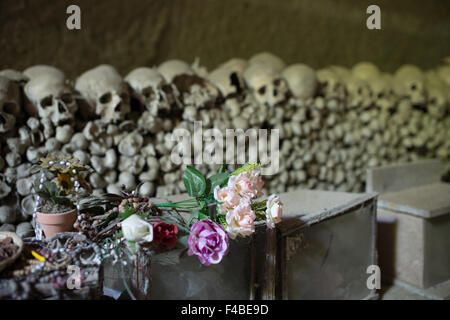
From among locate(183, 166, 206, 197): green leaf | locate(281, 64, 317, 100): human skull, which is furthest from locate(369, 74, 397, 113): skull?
locate(183, 166, 206, 197): green leaf

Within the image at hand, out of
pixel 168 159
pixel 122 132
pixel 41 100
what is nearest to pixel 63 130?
pixel 41 100

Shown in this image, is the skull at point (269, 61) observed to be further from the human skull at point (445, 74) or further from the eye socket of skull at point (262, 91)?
the human skull at point (445, 74)

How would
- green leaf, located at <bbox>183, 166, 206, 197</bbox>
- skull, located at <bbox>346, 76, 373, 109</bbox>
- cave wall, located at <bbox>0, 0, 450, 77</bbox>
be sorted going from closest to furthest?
green leaf, located at <bbox>183, 166, 206, 197</bbox>
cave wall, located at <bbox>0, 0, 450, 77</bbox>
skull, located at <bbox>346, 76, 373, 109</bbox>

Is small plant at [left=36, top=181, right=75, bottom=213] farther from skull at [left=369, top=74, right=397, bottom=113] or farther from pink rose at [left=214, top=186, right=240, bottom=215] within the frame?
skull at [left=369, top=74, right=397, bottom=113]

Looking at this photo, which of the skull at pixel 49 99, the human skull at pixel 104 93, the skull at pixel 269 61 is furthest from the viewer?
the skull at pixel 269 61

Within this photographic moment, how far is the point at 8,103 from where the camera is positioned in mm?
1599

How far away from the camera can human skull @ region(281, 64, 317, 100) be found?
246 centimetres

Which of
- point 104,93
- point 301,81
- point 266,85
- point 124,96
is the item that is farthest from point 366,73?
point 104,93

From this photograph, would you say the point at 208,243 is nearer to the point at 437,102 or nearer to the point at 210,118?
the point at 210,118

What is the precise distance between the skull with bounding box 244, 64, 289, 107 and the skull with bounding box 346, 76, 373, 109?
1.99ft

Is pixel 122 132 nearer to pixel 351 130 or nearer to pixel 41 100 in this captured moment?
pixel 41 100

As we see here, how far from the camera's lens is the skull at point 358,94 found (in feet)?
9.02

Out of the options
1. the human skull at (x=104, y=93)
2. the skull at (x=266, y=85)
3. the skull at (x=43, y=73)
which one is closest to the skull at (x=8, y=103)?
the skull at (x=43, y=73)

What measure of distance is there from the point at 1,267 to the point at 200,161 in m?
1.36
